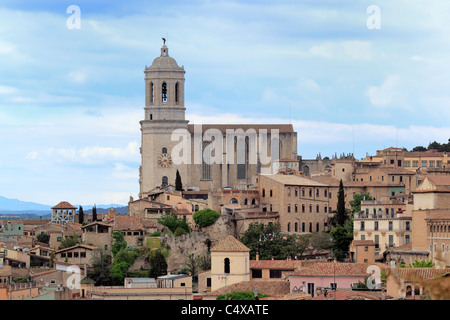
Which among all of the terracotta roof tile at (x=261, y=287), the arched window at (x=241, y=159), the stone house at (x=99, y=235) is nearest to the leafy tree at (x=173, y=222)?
the stone house at (x=99, y=235)

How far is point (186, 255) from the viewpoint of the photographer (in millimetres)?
63938

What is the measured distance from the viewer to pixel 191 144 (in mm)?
97312

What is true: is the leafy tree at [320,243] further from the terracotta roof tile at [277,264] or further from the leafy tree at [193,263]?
the leafy tree at [193,263]

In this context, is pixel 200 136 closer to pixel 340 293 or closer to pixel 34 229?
pixel 34 229

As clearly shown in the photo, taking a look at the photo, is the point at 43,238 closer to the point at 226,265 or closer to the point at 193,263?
the point at 193,263

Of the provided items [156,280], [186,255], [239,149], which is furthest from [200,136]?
[156,280]

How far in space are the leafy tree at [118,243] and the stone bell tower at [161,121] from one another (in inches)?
1082

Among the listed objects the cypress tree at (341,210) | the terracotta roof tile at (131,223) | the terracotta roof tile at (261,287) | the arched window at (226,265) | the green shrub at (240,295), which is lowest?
the green shrub at (240,295)

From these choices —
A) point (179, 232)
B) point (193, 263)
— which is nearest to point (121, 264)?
point (193, 263)

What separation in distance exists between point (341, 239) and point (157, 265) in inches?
481

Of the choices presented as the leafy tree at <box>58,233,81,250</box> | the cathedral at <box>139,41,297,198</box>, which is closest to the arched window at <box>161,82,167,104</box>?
the cathedral at <box>139,41,297,198</box>

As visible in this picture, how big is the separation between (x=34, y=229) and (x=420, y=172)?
3231 cm

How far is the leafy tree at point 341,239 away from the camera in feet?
208

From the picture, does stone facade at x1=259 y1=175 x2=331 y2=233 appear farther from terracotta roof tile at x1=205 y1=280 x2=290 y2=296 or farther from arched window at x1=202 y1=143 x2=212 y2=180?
arched window at x1=202 y1=143 x2=212 y2=180
